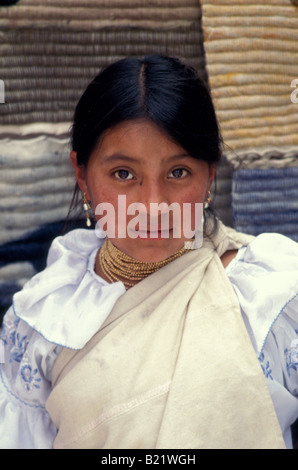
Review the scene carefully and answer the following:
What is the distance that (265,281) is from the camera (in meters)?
1.22

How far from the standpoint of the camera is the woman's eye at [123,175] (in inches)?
47.5

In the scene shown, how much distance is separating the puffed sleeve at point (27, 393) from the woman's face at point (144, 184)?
0.35 metres

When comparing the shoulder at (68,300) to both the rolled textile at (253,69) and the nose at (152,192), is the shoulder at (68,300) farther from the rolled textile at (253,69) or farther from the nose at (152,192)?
the rolled textile at (253,69)

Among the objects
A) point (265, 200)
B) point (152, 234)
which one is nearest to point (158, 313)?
point (152, 234)

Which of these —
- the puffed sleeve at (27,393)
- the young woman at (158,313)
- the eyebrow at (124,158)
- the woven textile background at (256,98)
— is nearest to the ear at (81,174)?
the young woman at (158,313)

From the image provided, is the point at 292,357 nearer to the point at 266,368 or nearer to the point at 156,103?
the point at 266,368

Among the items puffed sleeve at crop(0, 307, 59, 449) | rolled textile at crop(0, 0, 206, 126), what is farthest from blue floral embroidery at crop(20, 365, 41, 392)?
rolled textile at crop(0, 0, 206, 126)

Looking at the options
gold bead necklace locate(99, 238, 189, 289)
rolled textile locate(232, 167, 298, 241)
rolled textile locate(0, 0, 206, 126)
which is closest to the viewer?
gold bead necklace locate(99, 238, 189, 289)

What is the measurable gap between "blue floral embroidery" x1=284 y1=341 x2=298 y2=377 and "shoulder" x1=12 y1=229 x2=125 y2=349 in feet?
1.34

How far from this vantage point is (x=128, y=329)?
1229mm

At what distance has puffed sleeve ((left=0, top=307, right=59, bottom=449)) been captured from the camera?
135 centimetres

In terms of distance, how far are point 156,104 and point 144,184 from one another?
0.17 meters

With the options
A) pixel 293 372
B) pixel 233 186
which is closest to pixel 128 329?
pixel 293 372

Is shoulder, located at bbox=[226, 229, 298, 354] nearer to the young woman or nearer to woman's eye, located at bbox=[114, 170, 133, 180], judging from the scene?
the young woman
